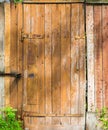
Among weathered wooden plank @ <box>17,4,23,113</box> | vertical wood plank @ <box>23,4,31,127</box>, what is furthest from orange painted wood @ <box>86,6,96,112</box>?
weathered wooden plank @ <box>17,4,23,113</box>

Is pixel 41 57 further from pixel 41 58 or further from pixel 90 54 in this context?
pixel 90 54

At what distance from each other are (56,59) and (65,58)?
0.17 metres

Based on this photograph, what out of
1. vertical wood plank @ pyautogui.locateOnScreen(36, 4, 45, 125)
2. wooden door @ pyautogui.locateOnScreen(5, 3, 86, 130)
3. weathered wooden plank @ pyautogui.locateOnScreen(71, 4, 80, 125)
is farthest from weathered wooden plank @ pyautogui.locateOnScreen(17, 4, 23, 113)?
weathered wooden plank @ pyautogui.locateOnScreen(71, 4, 80, 125)

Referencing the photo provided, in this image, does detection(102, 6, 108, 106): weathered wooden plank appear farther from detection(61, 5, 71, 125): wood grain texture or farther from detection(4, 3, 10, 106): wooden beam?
detection(4, 3, 10, 106): wooden beam

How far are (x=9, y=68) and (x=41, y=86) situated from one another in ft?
2.21

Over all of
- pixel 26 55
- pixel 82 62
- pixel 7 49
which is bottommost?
pixel 82 62

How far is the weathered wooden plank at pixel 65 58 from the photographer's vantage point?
8.36 metres

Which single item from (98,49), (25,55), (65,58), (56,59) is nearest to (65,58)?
(65,58)

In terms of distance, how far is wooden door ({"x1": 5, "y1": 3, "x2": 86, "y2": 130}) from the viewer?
27.4 feet

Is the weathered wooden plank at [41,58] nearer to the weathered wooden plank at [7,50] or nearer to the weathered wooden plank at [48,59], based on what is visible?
the weathered wooden plank at [48,59]

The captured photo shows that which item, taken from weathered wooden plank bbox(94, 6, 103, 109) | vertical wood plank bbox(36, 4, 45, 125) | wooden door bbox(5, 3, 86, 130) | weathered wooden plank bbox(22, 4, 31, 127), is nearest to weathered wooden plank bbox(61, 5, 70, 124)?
wooden door bbox(5, 3, 86, 130)

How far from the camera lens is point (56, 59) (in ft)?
27.5

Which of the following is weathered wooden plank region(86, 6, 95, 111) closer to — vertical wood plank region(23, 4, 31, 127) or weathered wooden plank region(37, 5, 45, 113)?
weathered wooden plank region(37, 5, 45, 113)

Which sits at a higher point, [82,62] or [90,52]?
[90,52]
